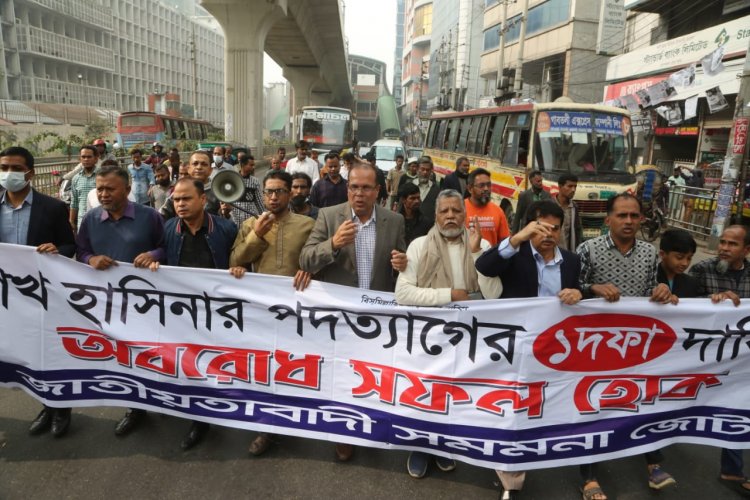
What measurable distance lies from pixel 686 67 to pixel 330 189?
53.4ft

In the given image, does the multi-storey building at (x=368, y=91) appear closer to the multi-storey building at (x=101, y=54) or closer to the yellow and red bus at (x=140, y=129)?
the multi-storey building at (x=101, y=54)

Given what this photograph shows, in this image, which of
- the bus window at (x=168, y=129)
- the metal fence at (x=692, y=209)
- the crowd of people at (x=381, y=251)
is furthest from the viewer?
the bus window at (x=168, y=129)

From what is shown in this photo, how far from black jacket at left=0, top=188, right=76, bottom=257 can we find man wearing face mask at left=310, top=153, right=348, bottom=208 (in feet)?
12.8

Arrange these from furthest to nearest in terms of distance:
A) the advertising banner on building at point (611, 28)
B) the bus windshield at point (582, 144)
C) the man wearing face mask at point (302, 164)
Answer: the advertising banner on building at point (611, 28) < the man wearing face mask at point (302, 164) < the bus windshield at point (582, 144)

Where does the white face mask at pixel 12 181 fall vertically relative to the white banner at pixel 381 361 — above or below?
above

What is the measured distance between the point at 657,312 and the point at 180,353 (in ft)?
9.78

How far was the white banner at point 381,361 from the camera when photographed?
129 inches

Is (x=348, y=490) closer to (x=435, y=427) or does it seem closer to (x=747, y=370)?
(x=435, y=427)

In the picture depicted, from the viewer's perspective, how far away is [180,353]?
11.8 feet

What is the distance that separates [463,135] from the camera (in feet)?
49.0

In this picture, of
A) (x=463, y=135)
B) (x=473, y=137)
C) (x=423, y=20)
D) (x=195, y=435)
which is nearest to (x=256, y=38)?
(x=463, y=135)

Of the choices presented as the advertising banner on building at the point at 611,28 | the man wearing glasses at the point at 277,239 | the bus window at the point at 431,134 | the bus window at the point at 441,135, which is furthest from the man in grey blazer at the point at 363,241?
the advertising banner on building at the point at 611,28

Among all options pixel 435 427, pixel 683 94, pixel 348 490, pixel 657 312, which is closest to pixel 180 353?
pixel 348 490

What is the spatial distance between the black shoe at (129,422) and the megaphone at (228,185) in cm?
174
